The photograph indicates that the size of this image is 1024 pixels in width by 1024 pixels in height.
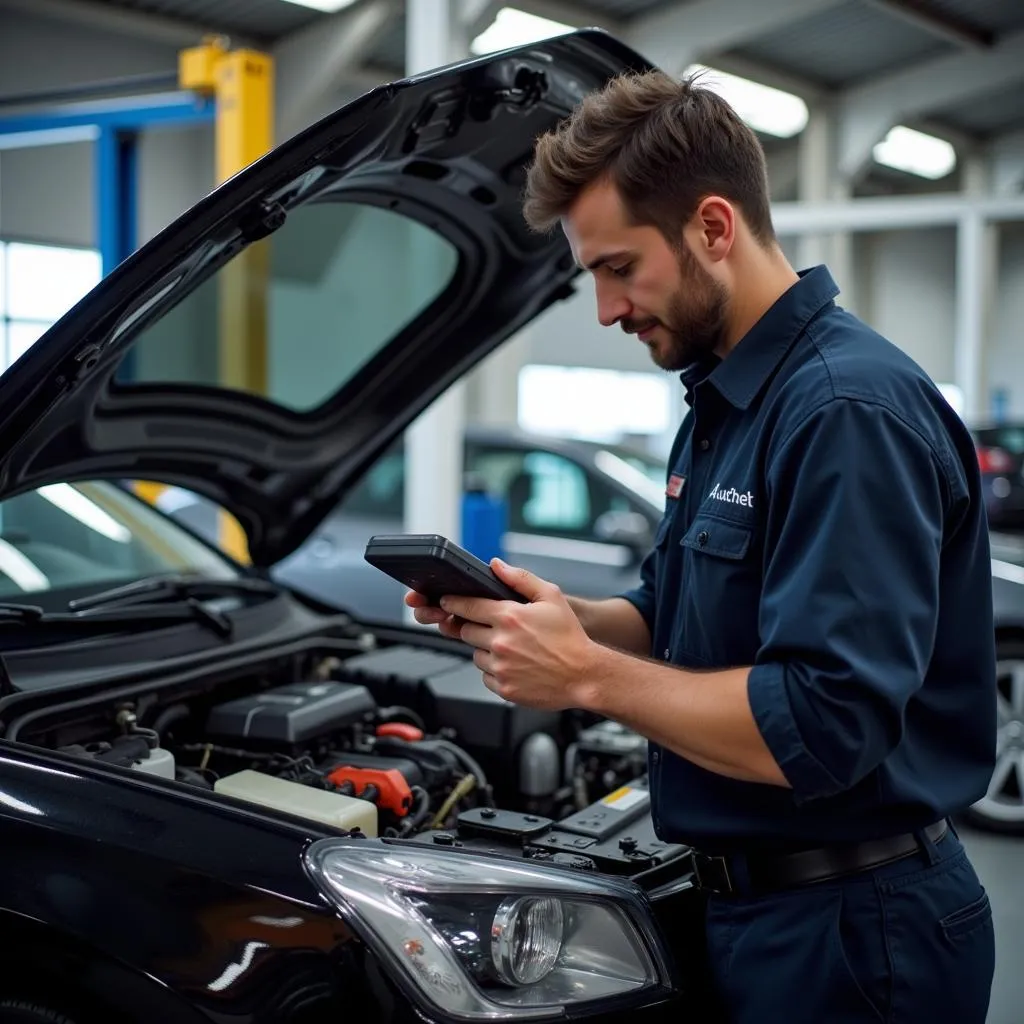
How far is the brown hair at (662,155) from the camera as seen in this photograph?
1404 mm

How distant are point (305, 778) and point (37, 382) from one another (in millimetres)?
819

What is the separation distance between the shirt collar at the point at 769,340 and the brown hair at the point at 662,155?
0.09m

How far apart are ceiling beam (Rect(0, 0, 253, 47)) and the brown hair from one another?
9508 millimetres

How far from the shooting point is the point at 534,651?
137 centimetres

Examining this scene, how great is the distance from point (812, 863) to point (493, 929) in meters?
0.39

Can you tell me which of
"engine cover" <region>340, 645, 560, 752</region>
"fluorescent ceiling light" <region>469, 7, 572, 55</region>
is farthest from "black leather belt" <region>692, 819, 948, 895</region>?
"fluorescent ceiling light" <region>469, 7, 572, 55</region>

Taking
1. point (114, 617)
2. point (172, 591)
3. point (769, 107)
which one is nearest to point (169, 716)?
point (114, 617)

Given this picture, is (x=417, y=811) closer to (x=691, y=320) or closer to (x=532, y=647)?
(x=532, y=647)

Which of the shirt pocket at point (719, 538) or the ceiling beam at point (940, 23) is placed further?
the ceiling beam at point (940, 23)

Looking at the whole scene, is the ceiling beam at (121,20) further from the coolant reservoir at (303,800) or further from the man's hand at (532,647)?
the man's hand at (532,647)

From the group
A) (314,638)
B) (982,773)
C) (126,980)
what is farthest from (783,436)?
(314,638)

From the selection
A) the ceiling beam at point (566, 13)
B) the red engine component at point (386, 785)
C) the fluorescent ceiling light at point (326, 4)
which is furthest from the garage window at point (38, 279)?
the red engine component at point (386, 785)

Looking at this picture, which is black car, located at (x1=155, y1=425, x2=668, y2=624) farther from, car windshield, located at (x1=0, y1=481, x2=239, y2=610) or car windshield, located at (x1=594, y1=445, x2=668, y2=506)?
car windshield, located at (x1=0, y1=481, x2=239, y2=610)

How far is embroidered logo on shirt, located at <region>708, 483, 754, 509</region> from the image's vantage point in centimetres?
140
